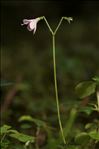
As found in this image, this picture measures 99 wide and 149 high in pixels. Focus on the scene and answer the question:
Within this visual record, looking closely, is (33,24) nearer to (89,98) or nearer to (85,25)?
(89,98)

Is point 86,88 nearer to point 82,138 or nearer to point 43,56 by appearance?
point 82,138

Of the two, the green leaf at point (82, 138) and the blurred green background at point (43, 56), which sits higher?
the green leaf at point (82, 138)

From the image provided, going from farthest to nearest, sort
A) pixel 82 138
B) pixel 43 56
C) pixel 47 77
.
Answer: pixel 43 56 → pixel 47 77 → pixel 82 138

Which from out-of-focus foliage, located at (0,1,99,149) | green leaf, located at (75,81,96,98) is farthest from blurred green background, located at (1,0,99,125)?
green leaf, located at (75,81,96,98)

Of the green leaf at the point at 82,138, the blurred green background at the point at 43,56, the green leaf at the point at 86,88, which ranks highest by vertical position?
the green leaf at the point at 86,88

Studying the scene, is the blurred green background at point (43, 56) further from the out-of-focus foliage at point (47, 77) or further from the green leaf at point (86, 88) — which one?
the green leaf at point (86, 88)

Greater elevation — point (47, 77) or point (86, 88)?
point (86, 88)

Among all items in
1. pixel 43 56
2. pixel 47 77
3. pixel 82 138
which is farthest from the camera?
pixel 43 56

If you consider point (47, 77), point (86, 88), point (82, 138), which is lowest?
point (47, 77)

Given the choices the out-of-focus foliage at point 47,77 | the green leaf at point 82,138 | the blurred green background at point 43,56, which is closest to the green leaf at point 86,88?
the out-of-focus foliage at point 47,77

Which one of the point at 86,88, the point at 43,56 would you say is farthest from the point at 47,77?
the point at 86,88
